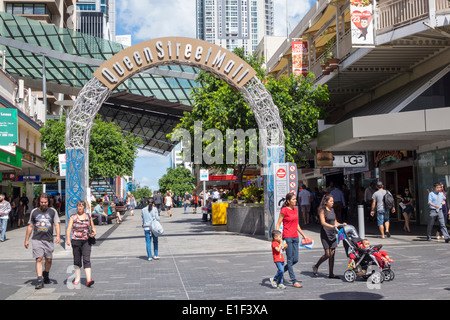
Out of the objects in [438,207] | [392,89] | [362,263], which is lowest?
[362,263]

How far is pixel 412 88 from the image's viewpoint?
20234 millimetres

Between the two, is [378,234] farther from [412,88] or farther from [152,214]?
[152,214]

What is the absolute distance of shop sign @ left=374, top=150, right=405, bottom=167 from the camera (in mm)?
23406

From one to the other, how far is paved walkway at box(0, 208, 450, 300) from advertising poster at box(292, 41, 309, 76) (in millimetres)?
Result: 12849

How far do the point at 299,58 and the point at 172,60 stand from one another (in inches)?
492

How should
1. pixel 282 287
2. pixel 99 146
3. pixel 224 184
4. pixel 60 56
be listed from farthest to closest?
1. pixel 224 184
2. pixel 60 56
3. pixel 99 146
4. pixel 282 287

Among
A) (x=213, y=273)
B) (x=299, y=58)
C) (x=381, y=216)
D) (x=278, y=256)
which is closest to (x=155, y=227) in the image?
(x=213, y=273)

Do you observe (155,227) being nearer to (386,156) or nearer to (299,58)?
(386,156)

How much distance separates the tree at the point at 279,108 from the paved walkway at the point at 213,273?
6178mm

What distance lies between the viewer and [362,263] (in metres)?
9.98

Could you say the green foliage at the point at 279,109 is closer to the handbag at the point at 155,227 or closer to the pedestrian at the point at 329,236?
the handbag at the point at 155,227
